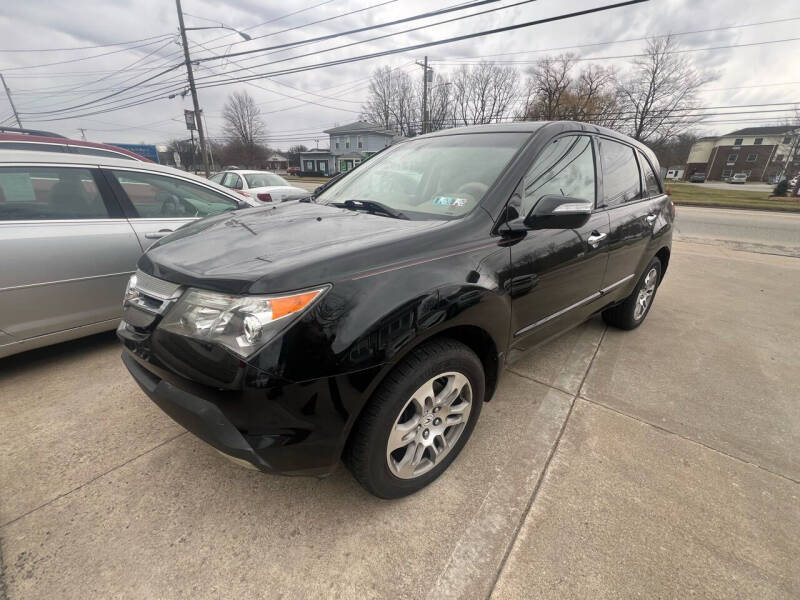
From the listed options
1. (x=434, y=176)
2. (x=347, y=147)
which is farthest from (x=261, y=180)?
(x=347, y=147)

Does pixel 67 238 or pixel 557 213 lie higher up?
pixel 557 213

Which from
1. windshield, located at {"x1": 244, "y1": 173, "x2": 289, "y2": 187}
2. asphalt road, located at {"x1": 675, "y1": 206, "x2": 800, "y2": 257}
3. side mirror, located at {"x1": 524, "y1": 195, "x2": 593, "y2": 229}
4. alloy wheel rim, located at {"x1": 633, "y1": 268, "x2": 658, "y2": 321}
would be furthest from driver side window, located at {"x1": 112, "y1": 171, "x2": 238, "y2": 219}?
asphalt road, located at {"x1": 675, "y1": 206, "x2": 800, "y2": 257}

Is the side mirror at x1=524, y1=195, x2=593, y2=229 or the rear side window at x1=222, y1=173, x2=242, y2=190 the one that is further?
the rear side window at x1=222, y1=173, x2=242, y2=190

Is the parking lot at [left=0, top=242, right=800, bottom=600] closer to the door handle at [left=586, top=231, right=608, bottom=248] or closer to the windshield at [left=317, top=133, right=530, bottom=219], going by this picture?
the door handle at [left=586, top=231, right=608, bottom=248]

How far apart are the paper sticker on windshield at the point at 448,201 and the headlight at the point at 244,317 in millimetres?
940

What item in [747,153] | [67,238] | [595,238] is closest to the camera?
[595,238]

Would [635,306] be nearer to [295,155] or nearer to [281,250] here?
[281,250]

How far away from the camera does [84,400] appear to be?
7.93 ft

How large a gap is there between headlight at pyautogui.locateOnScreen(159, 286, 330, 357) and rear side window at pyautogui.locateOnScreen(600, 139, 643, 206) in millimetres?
2441

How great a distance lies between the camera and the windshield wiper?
1.94m

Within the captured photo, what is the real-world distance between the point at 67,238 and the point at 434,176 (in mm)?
2613

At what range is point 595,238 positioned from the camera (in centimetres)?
245

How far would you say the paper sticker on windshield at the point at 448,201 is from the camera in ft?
6.24

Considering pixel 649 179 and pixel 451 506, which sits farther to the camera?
pixel 649 179
